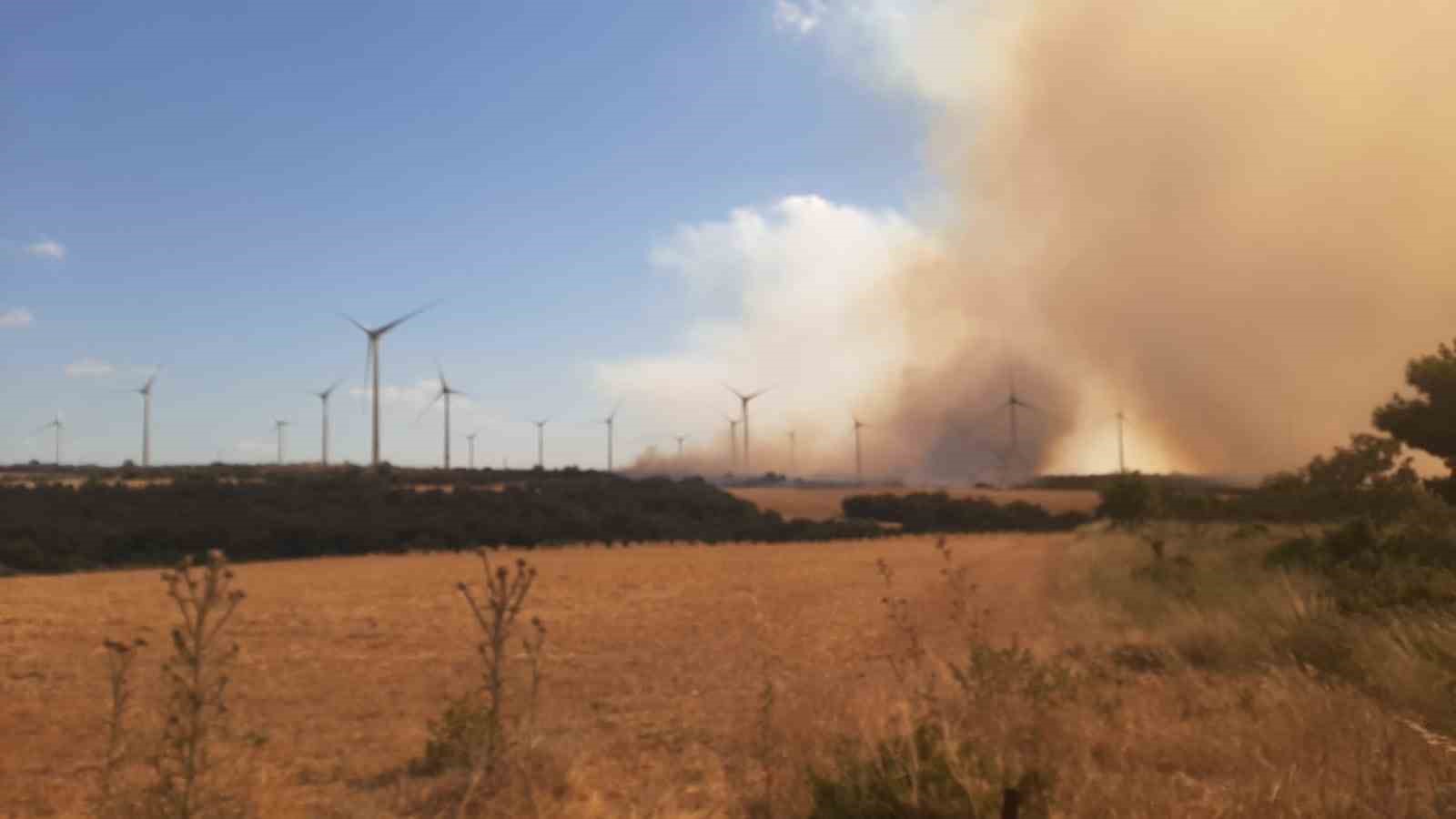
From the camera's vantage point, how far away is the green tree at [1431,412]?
2903 cm

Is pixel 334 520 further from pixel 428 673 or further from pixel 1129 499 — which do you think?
pixel 428 673

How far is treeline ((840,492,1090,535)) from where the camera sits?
100m

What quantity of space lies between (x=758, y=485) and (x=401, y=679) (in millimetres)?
A: 169902

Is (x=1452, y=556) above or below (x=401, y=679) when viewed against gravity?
above

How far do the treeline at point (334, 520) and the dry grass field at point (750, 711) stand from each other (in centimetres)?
3725

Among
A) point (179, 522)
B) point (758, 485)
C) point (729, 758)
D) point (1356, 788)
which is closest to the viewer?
point (1356, 788)

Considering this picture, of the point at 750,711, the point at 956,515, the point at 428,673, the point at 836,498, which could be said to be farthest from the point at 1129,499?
the point at 836,498

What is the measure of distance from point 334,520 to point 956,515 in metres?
54.6

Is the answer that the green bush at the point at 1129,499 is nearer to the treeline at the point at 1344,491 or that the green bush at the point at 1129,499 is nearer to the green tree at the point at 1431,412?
the treeline at the point at 1344,491

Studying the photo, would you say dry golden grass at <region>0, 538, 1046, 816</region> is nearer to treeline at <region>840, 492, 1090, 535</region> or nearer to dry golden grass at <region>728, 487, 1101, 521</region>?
treeline at <region>840, 492, 1090, 535</region>

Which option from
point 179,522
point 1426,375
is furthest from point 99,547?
point 1426,375

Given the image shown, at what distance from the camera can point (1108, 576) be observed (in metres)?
29.4

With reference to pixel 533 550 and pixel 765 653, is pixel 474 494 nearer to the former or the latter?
pixel 533 550

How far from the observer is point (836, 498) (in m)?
143
